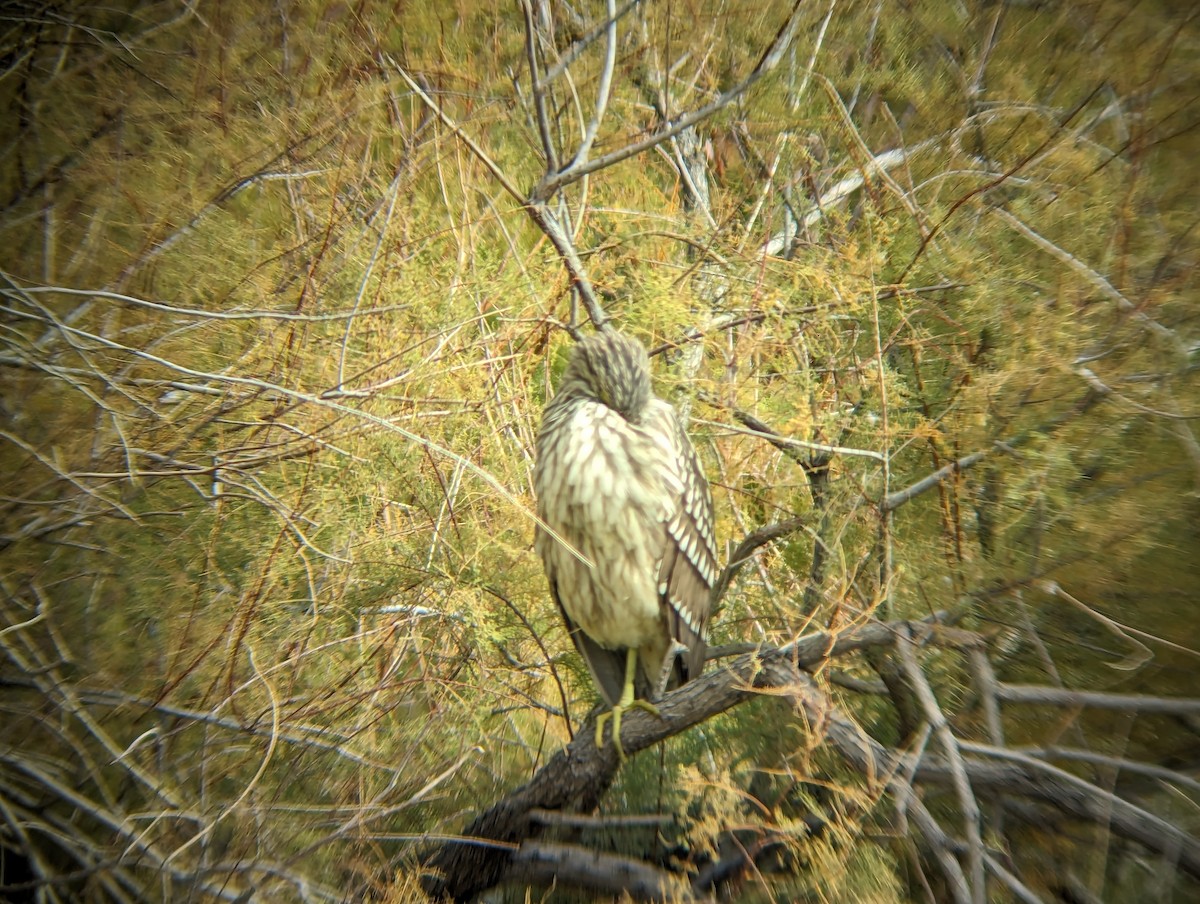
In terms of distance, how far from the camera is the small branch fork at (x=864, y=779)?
1.26 metres

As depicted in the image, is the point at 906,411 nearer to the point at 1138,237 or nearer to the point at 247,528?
the point at 1138,237

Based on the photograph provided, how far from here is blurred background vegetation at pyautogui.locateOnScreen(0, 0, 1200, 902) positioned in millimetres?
1917

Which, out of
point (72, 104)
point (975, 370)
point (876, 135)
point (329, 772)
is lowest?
point (329, 772)

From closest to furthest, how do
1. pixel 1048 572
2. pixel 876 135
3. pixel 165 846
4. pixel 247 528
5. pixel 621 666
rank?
pixel 1048 572, pixel 165 846, pixel 621 666, pixel 247 528, pixel 876 135

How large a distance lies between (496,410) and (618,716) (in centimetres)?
114

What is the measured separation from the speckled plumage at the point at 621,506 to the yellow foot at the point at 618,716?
11 cm

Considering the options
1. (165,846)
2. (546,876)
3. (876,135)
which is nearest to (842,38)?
(876,135)

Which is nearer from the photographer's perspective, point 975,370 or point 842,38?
point 975,370

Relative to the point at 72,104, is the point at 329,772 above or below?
below

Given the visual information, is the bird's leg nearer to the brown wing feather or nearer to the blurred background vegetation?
the brown wing feather

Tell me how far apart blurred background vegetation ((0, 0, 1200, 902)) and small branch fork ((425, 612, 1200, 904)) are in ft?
0.49

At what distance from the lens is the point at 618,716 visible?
2.17 m

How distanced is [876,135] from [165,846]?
328cm

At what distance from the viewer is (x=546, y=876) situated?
2.19 meters
